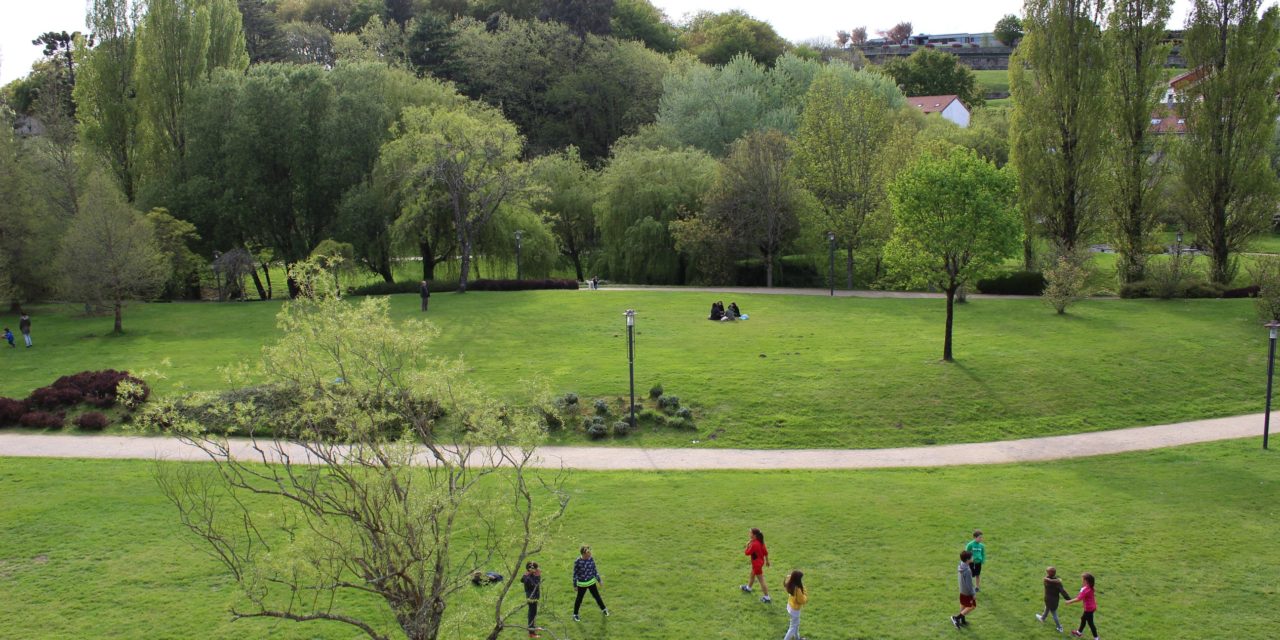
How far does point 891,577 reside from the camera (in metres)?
16.8

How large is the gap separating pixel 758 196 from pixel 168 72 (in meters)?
36.4

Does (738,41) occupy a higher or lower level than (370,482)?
higher

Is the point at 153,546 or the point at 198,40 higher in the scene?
the point at 198,40

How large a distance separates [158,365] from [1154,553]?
3127 centimetres

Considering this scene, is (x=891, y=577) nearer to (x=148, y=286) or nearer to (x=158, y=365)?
(x=158, y=365)

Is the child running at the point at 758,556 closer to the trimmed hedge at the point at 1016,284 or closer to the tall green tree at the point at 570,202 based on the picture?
the trimmed hedge at the point at 1016,284

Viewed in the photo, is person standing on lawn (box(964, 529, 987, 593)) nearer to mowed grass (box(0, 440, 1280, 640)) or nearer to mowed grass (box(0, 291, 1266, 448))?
mowed grass (box(0, 440, 1280, 640))

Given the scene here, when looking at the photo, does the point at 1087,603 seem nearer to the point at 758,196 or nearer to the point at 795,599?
the point at 795,599

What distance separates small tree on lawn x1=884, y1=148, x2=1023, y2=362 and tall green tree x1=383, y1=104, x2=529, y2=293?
77.2 ft

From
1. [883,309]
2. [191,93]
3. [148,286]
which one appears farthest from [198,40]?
[883,309]

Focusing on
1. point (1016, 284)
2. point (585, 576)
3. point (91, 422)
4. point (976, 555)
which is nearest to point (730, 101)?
point (1016, 284)

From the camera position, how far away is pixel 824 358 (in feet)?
106

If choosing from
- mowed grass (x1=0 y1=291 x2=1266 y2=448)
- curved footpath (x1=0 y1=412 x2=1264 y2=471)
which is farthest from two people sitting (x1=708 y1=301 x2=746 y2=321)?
curved footpath (x1=0 y1=412 x2=1264 y2=471)

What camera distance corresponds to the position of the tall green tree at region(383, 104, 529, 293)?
47.1 metres
